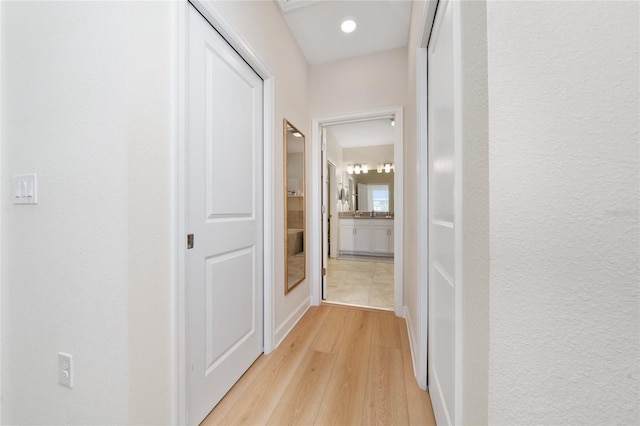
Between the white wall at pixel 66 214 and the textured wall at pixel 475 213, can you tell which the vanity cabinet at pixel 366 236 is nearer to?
the textured wall at pixel 475 213

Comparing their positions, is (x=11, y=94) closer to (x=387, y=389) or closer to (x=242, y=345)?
(x=242, y=345)

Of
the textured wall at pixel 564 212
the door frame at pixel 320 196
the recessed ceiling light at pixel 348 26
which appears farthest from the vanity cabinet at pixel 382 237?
the textured wall at pixel 564 212

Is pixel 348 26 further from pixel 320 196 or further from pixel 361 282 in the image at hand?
pixel 361 282

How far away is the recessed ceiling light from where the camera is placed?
6.50 ft

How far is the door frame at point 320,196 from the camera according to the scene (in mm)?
2254

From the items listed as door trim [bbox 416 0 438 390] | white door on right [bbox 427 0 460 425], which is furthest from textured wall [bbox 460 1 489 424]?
door trim [bbox 416 0 438 390]

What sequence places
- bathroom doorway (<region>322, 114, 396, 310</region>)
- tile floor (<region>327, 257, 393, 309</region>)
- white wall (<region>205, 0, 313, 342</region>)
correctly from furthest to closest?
bathroom doorway (<region>322, 114, 396, 310</region>) → tile floor (<region>327, 257, 393, 309</region>) → white wall (<region>205, 0, 313, 342</region>)

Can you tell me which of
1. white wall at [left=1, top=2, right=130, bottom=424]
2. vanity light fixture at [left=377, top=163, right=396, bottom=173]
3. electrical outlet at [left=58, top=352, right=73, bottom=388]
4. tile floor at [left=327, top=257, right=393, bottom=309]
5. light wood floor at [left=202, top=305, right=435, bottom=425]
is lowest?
light wood floor at [left=202, top=305, right=435, bottom=425]

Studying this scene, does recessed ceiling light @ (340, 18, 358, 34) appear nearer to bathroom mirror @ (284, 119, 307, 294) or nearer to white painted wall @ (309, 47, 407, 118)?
white painted wall @ (309, 47, 407, 118)

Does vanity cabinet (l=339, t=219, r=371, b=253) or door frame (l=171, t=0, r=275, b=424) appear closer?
door frame (l=171, t=0, r=275, b=424)

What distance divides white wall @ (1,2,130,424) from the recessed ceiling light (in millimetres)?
1809

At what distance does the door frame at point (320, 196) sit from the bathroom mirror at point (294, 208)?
0.54 ft

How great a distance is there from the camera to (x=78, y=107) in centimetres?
82

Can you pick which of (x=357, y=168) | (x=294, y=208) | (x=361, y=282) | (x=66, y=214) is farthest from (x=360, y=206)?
(x=66, y=214)
